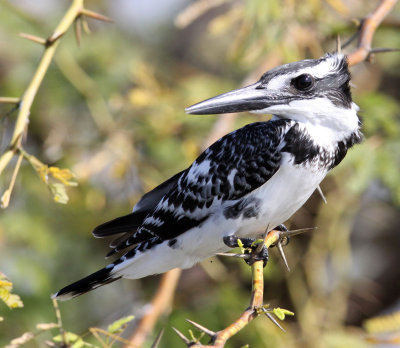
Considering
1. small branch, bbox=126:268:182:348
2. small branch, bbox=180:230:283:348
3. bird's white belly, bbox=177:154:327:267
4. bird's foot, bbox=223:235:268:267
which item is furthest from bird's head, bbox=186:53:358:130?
small branch, bbox=126:268:182:348

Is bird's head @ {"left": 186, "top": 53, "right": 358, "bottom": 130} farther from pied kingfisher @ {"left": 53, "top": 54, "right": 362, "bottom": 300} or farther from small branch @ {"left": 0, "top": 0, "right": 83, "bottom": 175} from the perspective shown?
small branch @ {"left": 0, "top": 0, "right": 83, "bottom": 175}

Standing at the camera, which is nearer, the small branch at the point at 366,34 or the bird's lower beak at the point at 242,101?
the bird's lower beak at the point at 242,101

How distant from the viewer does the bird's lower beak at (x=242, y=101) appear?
2385 mm

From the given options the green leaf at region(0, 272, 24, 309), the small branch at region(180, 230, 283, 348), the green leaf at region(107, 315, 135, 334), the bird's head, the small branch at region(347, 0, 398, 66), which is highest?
the small branch at region(347, 0, 398, 66)

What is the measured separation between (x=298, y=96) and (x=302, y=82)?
5cm

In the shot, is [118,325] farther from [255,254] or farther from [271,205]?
[271,205]

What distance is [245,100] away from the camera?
244cm

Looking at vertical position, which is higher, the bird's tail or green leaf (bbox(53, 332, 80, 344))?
green leaf (bbox(53, 332, 80, 344))

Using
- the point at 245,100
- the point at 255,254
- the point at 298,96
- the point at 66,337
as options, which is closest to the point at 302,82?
the point at 298,96

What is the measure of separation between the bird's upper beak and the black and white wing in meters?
0.13

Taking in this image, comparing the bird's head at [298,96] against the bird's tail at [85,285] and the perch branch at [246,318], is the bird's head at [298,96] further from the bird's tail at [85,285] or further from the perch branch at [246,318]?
the bird's tail at [85,285]

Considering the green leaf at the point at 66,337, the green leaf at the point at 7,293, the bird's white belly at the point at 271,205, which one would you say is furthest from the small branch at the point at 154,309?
the green leaf at the point at 7,293

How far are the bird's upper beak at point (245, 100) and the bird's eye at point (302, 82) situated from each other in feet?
0.23

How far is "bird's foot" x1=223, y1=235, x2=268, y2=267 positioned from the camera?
219 cm
